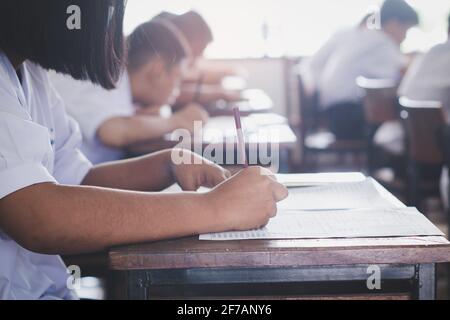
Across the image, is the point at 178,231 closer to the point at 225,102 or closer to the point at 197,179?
the point at 197,179

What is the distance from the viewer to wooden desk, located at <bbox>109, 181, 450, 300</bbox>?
92 centimetres

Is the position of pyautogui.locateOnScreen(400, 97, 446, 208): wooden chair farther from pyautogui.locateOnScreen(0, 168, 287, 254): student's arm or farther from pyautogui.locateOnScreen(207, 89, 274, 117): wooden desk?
pyautogui.locateOnScreen(0, 168, 287, 254): student's arm

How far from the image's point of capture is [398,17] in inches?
199

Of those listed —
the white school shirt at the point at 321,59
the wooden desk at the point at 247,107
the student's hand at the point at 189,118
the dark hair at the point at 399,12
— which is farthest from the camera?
the white school shirt at the point at 321,59

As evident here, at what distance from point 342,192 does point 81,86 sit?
1.31 m

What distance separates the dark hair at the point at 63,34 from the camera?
106cm

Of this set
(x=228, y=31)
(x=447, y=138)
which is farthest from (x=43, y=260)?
(x=228, y=31)

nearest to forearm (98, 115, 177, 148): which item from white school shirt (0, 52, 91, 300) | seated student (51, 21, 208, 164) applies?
seated student (51, 21, 208, 164)

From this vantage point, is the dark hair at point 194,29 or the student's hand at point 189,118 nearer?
the student's hand at point 189,118

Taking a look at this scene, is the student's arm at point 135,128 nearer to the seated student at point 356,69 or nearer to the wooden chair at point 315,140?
the wooden chair at point 315,140

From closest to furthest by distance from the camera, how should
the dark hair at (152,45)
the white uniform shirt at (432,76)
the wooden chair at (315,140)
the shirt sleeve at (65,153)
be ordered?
1. the shirt sleeve at (65,153)
2. the dark hair at (152,45)
3. the white uniform shirt at (432,76)
4. the wooden chair at (315,140)

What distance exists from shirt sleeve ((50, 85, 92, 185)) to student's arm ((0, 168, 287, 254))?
1.49 ft

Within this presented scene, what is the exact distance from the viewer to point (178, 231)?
97cm

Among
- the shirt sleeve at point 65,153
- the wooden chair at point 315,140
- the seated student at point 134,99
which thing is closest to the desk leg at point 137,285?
the shirt sleeve at point 65,153
